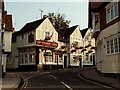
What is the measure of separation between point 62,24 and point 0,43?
5290 centimetres

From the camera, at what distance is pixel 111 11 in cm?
2733

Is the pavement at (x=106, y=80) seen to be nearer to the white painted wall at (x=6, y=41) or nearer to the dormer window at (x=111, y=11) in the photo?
the dormer window at (x=111, y=11)

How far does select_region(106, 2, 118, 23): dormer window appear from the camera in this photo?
85.3 feet

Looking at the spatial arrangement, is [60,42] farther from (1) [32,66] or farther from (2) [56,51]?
(1) [32,66]

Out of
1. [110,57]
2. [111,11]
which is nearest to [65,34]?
[111,11]

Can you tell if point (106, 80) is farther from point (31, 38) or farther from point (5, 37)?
point (31, 38)

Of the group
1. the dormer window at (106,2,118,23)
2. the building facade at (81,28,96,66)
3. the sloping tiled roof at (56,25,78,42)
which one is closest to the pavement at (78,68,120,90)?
the dormer window at (106,2,118,23)

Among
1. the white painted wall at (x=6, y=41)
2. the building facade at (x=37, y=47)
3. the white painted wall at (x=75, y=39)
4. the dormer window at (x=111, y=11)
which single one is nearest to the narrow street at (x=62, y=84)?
the dormer window at (x=111, y=11)

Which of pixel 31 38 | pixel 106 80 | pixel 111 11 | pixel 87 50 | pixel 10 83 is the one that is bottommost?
pixel 10 83

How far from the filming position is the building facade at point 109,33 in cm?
2523

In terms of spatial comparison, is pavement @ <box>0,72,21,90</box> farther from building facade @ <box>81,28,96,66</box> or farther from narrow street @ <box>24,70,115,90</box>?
building facade @ <box>81,28,96,66</box>

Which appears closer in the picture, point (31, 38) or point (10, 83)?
point (10, 83)

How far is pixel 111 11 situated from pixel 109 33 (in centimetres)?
199

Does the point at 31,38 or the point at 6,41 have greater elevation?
the point at 31,38
